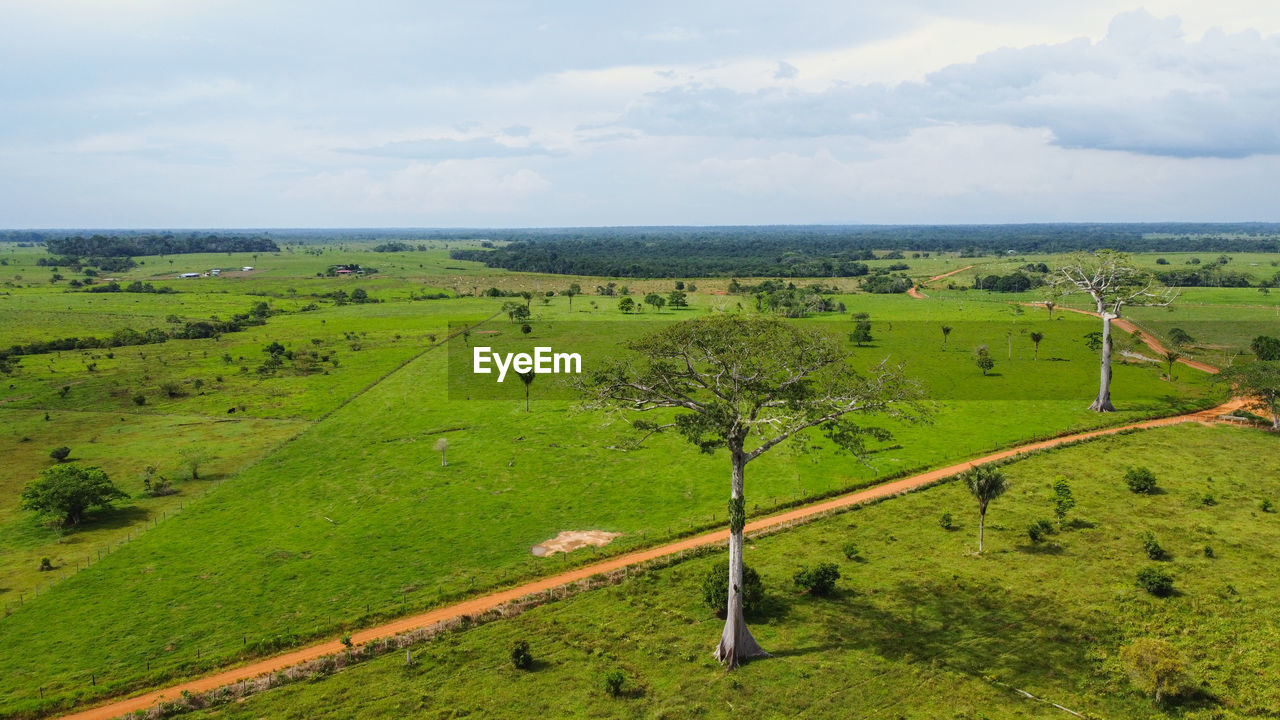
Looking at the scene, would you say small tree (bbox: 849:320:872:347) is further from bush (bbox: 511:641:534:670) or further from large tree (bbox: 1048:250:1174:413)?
bush (bbox: 511:641:534:670)

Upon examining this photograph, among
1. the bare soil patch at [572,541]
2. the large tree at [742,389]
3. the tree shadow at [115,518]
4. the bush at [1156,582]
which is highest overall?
the large tree at [742,389]

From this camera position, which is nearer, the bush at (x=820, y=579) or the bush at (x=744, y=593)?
the bush at (x=744, y=593)

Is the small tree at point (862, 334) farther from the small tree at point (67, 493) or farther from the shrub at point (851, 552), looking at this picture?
the small tree at point (67, 493)

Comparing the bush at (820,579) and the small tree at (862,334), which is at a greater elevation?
the small tree at (862,334)

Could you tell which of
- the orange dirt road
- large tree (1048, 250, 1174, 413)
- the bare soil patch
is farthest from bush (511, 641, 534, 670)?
large tree (1048, 250, 1174, 413)

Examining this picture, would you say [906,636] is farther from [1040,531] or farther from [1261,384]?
[1261,384]

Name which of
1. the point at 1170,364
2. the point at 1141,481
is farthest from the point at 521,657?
the point at 1170,364

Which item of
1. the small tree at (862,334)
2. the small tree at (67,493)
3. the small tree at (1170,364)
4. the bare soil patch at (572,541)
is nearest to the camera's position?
the bare soil patch at (572,541)

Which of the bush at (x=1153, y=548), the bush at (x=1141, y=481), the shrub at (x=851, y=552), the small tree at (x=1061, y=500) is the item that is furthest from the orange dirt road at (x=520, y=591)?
the bush at (x=1153, y=548)
